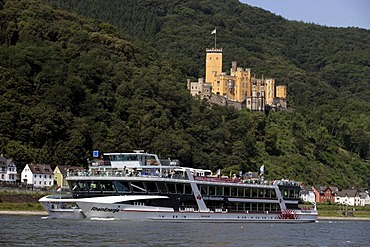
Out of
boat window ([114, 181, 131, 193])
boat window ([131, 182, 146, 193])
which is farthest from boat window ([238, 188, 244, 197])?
boat window ([114, 181, 131, 193])

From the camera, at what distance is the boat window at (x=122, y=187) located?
63938mm

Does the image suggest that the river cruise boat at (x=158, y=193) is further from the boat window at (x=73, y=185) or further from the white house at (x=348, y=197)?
the white house at (x=348, y=197)

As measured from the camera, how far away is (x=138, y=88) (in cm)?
12838

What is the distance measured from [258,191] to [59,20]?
8696 centimetres

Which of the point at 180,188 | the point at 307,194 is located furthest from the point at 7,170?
the point at 307,194

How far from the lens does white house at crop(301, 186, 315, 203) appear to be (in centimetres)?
12530

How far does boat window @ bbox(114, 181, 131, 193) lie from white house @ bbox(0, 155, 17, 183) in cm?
3013

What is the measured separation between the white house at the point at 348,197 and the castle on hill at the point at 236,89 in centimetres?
3095

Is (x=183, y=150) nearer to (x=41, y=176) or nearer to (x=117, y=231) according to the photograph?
(x=41, y=176)

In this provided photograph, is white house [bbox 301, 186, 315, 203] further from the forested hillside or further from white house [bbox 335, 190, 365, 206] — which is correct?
white house [bbox 335, 190, 365, 206]

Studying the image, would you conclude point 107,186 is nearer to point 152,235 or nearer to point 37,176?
point 152,235

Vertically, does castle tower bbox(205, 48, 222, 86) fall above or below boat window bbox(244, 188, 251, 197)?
above

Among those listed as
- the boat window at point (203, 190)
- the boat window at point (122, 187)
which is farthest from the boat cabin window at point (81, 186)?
the boat window at point (203, 190)

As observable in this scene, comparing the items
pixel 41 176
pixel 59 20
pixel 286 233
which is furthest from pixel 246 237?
pixel 59 20
